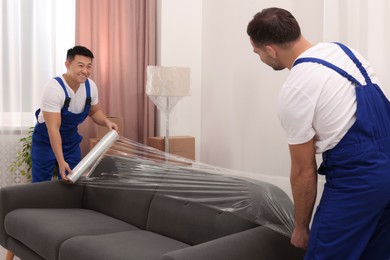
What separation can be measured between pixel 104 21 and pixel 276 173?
2.23m

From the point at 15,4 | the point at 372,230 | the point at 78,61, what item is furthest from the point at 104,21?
the point at 372,230

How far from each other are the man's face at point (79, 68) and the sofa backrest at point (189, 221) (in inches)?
39.6

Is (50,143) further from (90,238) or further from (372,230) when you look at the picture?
(372,230)

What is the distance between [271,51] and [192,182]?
977 mm

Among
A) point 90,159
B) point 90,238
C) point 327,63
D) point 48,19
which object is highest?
point 48,19

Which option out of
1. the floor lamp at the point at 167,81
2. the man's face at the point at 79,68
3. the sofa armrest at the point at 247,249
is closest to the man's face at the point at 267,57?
the sofa armrest at the point at 247,249

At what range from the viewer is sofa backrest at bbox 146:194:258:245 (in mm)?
2232

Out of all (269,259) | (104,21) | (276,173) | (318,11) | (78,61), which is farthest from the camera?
(104,21)

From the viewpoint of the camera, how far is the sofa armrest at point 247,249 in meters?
1.75

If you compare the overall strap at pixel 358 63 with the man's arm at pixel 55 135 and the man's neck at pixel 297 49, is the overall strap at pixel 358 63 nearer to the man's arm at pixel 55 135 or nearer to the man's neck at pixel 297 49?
the man's neck at pixel 297 49

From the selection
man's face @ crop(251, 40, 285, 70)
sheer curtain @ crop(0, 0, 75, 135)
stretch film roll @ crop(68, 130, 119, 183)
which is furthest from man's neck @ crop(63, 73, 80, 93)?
man's face @ crop(251, 40, 285, 70)

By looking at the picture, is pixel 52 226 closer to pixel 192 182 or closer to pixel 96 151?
pixel 96 151

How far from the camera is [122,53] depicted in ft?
15.1

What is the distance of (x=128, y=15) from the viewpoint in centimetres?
461
